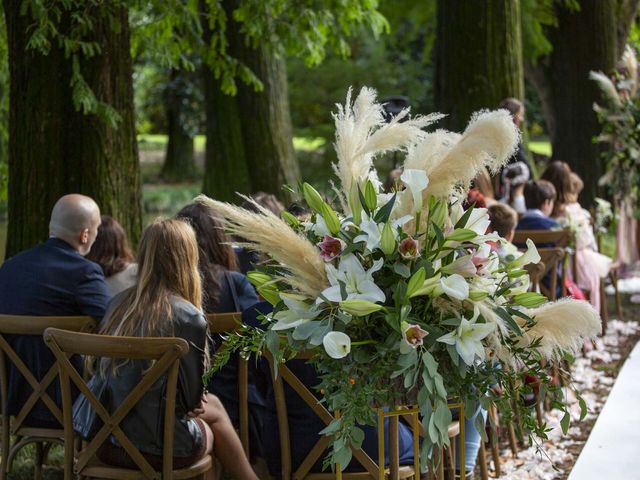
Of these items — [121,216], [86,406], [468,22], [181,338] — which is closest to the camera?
[181,338]

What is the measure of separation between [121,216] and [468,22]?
13.7 feet

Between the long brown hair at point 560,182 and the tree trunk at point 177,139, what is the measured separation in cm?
2317

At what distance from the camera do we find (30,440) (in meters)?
5.04

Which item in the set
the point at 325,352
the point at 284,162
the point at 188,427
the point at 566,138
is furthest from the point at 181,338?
the point at 566,138

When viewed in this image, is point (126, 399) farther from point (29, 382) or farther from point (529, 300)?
point (529, 300)

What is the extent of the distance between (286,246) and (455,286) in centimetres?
55

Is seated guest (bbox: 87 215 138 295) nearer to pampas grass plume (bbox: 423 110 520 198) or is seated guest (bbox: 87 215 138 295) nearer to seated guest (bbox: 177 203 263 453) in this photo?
seated guest (bbox: 177 203 263 453)

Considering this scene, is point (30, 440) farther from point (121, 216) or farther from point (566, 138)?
point (566, 138)

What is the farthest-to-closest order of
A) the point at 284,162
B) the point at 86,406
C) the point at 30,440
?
the point at 284,162 < the point at 30,440 < the point at 86,406

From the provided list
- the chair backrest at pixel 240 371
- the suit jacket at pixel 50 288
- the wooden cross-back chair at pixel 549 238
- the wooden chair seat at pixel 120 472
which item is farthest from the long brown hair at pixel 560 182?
the wooden chair seat at pixel 120 472

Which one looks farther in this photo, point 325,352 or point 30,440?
point 30,440

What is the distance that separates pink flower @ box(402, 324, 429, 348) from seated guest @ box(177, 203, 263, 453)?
6.34ft

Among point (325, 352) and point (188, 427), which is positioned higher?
point (325, 352)

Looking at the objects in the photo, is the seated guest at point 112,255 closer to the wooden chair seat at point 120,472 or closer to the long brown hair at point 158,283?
the long brown hair at point 158,283
